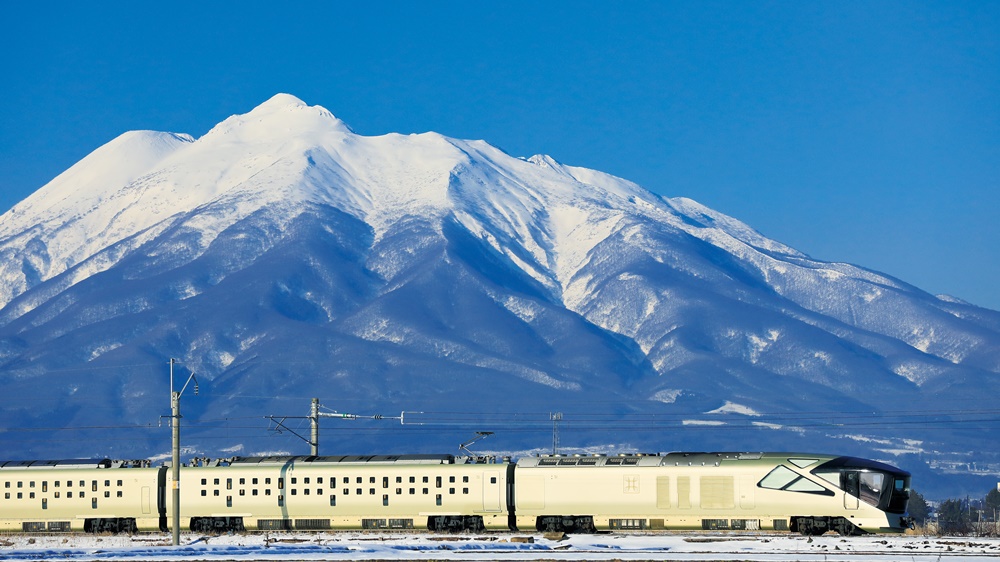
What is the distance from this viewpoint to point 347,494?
277 ft

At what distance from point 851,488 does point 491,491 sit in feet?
60.8

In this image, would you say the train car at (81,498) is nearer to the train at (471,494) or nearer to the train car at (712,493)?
the train at (471,494)

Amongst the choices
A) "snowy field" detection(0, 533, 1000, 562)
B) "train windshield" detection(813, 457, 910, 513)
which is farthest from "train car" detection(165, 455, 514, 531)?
"train windshield" detection(813, 457, 910, 513)

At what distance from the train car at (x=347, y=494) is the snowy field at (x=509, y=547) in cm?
496

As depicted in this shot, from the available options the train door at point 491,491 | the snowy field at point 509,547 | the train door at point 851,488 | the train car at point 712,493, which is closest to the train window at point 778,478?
the train car at point 712,493

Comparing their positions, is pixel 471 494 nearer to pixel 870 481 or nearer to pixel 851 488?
pixel 851 488

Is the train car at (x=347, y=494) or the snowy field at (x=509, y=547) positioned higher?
the train car at (x=347, y=494)

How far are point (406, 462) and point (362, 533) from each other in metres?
6.37

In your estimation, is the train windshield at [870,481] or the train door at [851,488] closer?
the train windshield at [870,481]

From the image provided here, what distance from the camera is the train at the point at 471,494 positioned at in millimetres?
77062

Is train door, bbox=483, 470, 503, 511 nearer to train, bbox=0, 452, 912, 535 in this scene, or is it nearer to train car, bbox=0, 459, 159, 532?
train, bbox=0, 452, 912, 535

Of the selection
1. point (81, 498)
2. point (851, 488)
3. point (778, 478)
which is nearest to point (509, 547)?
point (778, 478)

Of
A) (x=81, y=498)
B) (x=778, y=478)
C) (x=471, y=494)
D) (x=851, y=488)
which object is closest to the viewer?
(x=851, y=488)

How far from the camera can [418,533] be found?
79.6 meters
